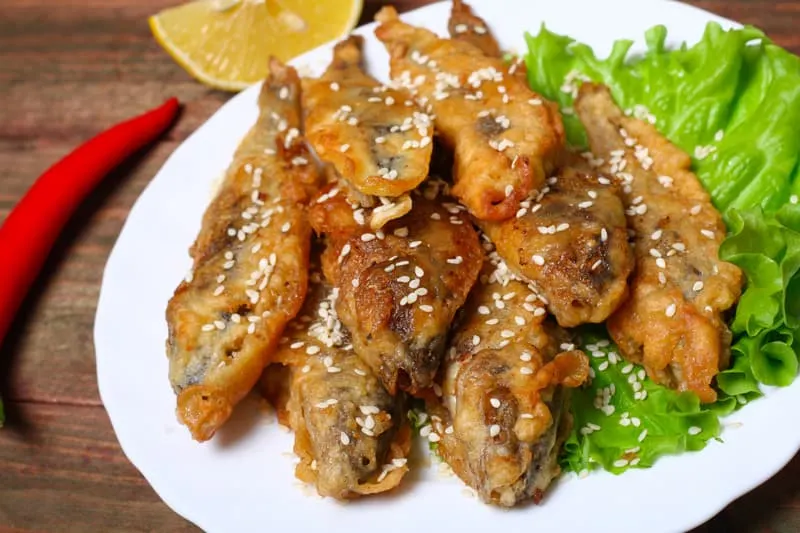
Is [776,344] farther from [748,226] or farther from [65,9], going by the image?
[65,9]

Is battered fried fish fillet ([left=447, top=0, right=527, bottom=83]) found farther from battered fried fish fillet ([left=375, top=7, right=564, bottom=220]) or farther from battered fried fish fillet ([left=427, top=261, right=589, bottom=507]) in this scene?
battered fried fish fillet ([left=427, top=261, right=589, bottom=507])

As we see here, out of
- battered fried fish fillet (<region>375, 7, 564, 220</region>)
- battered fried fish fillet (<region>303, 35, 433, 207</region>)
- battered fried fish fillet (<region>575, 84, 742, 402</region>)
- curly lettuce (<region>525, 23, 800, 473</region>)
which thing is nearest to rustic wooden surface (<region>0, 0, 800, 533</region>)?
curly lettuce (<region>525, 23, 800, 473</region>)

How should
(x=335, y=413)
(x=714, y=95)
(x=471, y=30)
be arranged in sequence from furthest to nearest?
(x=471, y=30), (x=714, y=95), (x=335, y=413)

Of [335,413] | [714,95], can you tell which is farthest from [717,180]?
[335,413]

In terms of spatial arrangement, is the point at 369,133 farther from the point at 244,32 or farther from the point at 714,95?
the point at 244,32

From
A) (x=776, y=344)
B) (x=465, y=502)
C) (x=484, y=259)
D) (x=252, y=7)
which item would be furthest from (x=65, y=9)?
(x=776, y=344)

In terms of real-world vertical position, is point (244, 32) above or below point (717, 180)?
below

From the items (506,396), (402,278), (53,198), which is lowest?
(53,198)
